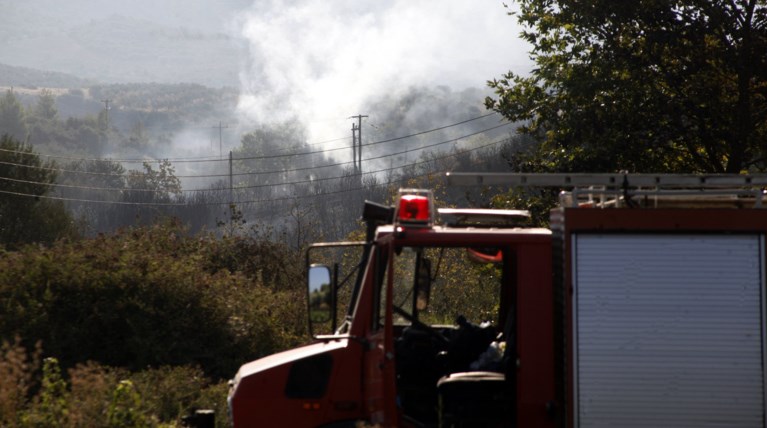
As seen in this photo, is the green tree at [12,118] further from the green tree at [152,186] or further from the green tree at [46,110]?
the green tree at [152,186]

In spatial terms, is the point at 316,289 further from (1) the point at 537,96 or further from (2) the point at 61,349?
(1) the point at 537,96

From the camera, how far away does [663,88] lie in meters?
17.3

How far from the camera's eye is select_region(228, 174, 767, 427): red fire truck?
5.75 metres

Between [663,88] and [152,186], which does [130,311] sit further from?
[152,186]

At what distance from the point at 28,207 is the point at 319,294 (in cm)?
4072

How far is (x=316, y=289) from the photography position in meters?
6.35

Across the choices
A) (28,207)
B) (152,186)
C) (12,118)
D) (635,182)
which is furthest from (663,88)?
(12,118)

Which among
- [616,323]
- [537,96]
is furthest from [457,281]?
[616,323]

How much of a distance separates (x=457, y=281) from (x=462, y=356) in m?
12.2

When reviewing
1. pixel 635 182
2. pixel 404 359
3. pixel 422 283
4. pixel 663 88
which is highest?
pixel 663 88

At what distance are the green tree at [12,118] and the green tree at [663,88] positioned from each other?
15393 cm

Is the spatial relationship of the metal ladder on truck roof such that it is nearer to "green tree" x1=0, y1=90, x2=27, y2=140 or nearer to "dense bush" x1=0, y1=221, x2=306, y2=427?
"dense bush" x1=0, y1=221, x2=306, y2=427

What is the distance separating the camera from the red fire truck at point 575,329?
575 centimetres

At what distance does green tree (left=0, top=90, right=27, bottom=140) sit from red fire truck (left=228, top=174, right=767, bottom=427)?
A: 162 meters
